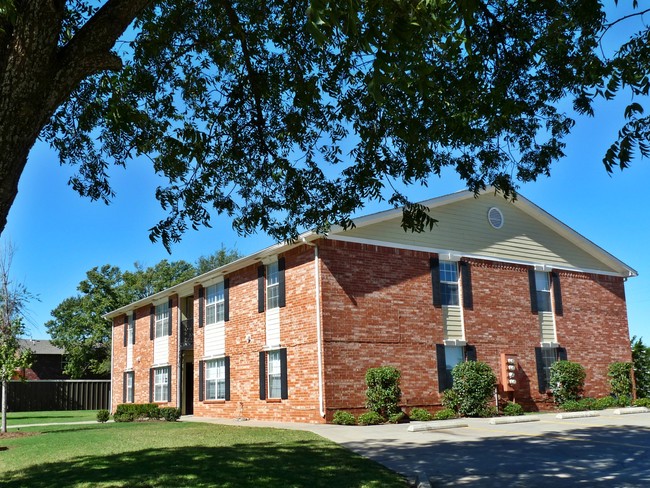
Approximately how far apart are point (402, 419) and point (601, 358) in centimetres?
1005

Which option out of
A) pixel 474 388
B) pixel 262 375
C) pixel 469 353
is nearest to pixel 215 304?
pixel 262 375

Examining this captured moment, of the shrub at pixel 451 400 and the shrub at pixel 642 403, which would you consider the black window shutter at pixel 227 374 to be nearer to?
the shrub at pixel 451 400

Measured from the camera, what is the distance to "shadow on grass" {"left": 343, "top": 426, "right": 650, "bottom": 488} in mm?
9016

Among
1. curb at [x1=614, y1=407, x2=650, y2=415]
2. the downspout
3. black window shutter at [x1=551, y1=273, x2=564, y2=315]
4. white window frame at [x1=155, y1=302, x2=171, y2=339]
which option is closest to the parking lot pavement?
the downspout

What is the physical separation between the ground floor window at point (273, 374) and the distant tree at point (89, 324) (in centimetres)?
2917

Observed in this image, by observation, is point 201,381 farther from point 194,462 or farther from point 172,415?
point 194,462

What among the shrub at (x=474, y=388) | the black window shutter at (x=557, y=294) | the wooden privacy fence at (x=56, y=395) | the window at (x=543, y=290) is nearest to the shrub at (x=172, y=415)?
the shrub at (x=474, y=388)

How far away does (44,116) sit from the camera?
6016 mm

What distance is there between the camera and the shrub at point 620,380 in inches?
931

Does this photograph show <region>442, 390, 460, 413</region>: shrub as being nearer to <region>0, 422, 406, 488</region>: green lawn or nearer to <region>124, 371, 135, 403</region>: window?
<region>0, 422, 406, 488</region>: green lawn

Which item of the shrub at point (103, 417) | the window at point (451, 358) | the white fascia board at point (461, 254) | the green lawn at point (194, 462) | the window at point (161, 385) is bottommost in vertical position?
the shrub at point (103, 417)

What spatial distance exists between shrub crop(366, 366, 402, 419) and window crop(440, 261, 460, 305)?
376 cm

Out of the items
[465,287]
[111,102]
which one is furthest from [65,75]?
[465,287]

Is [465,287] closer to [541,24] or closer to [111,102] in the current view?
[541,24]
